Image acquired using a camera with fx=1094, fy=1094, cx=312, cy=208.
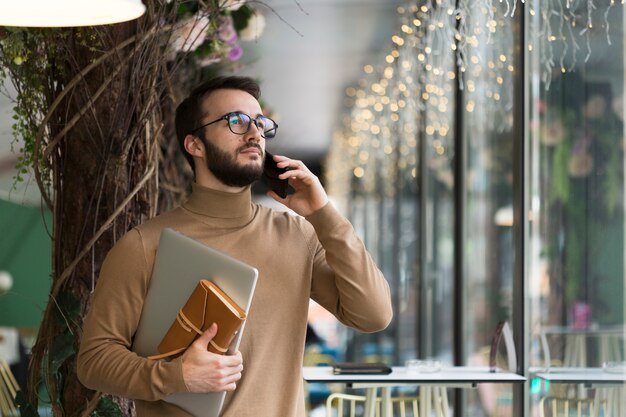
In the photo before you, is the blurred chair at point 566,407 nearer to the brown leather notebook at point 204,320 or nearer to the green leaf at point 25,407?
the brown leather notebook at point 204,320

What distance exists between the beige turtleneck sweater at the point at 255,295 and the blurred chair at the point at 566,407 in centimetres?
114

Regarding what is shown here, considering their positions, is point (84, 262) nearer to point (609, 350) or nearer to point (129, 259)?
point (129, 259)

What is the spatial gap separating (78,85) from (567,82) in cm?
156

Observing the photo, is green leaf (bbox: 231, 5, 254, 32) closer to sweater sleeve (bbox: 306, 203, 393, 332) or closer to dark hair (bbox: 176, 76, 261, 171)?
dark hair (bbox: 176, 76, 261, 171)

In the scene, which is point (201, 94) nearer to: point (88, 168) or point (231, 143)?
point (231, 143)

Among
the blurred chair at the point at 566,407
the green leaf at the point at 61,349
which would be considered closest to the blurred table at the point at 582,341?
the blurred chair at the point at 566,407

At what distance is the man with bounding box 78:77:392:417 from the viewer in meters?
2.26

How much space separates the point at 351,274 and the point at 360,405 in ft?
19.5

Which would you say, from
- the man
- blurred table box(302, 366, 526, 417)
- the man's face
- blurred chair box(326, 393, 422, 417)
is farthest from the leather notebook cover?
the man's face

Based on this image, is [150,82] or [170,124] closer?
[150,82]

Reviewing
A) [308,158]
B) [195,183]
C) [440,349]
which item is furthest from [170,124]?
[308,158]

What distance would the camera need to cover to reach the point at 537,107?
394 cm

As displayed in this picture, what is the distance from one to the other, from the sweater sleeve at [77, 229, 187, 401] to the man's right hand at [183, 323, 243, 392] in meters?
0.02

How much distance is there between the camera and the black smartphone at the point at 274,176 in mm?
2443
